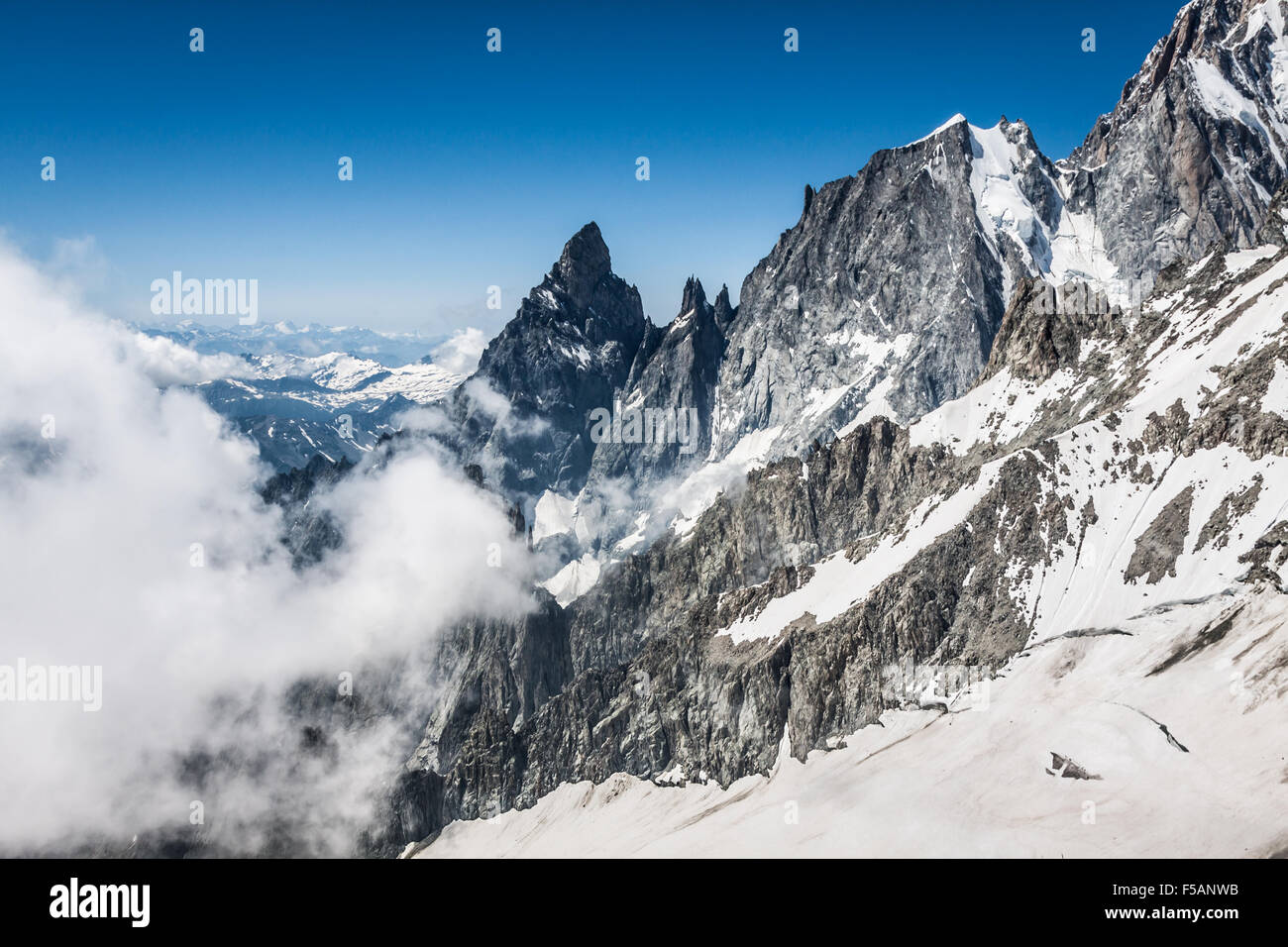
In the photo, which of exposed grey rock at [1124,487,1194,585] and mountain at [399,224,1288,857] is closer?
mountain at [399,224,1288,857]

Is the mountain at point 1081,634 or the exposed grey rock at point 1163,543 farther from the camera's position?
the exposed grey rock at point 1163,543

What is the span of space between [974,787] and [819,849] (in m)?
24.5

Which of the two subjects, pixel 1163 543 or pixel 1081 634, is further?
pixel 1163 543

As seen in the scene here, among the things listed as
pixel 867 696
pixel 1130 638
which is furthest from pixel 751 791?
pixel 1130 638

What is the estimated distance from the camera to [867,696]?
170 m

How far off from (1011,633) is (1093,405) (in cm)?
6160

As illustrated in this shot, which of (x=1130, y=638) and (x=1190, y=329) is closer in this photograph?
(x=1130, y=638)

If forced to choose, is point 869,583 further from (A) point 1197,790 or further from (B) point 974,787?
(A) point 1197,790

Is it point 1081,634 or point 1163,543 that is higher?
→ point 1163,543

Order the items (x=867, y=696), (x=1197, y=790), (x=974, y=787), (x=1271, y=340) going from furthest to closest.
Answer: (x=867, y=696), (x=1271, y=340), (x=974, y=787), (x=1197, y=790)
